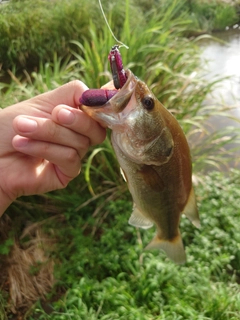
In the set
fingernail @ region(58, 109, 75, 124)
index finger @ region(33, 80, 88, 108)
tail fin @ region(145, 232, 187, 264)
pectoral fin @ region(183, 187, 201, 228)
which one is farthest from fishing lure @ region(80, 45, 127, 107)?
tail fin @ region(145, 232, 187, 264)

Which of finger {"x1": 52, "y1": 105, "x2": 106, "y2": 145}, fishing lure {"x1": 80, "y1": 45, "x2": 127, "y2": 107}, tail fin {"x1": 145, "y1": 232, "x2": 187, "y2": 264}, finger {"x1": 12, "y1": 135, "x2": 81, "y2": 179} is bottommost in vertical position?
tail fin {"x1": 145, "y1": 232, "x2": 187, "y2": 264}

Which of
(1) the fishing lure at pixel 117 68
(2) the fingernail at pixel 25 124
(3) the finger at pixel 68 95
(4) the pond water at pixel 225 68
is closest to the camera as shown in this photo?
(1) the fishing lure at pixel 117 68

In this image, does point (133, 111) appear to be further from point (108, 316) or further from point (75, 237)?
point (75, 237)

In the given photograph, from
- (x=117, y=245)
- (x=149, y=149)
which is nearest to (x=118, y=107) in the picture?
(x=149, y=149)

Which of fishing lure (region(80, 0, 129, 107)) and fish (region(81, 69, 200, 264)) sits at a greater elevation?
fishing lure (region(80, 0, 129, 107))

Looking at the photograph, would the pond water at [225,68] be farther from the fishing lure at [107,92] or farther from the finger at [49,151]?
the fishing lure at [107,92]

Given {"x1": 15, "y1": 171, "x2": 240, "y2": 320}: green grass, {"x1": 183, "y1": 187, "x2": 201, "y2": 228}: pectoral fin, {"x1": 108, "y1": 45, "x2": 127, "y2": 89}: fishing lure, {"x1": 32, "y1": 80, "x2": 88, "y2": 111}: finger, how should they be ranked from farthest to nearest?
{"x1": 15, "y1": 171, "x2": 240, "y2": 320}: green grass < {"x1": 183, "y1": 187, "x2": 201, "y2": 228}: pectoral fin < {"x1": 32, "y1": 80, "x2": 88, "y2": 111}: finger < {"x1": 108, "y1": 45, "x2": 127, "y2": 89}: fishing lure

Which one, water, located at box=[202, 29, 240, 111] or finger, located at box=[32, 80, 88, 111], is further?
water, located at box=[202, 29, 240, 111]

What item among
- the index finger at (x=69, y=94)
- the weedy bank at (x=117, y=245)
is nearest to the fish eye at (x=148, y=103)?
the index finger at (x=69, y=94)

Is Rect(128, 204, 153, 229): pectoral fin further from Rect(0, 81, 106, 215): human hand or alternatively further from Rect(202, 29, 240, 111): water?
Rect(202, 29, 240, 111): water

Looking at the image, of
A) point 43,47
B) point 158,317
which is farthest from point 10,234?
point 43,47
